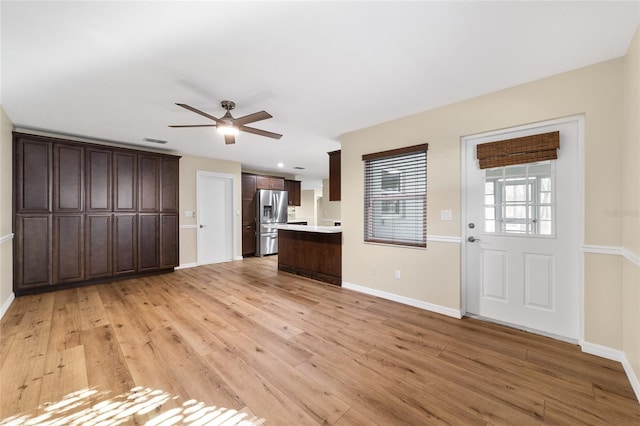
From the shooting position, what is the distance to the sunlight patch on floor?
61.1 inches

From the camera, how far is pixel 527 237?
2682 millimetres

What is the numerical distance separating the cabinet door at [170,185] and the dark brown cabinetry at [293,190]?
11.5 feet

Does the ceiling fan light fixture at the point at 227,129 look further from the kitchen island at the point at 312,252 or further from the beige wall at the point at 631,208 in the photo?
the beige wall at the point at 631,208

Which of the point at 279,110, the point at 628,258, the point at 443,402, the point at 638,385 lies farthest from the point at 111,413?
the point at 628,258

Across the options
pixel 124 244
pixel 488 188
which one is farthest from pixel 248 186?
pixel 488 188

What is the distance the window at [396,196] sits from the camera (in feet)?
11.3

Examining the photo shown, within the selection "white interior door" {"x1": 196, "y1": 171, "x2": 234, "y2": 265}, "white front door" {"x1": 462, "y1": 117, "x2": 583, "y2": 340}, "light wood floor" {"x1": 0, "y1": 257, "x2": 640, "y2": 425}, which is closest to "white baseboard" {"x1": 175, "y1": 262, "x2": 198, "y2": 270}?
"white interior door" {"x1": 196, "y1": 171, "x2": 234, "y2": 265}

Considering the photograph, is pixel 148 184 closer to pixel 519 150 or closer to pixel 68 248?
pixel 68 248

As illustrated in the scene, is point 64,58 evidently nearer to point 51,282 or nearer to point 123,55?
point 123,55

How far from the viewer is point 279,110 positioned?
10.7ft

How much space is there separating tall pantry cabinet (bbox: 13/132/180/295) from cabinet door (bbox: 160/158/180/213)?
0.06 feet

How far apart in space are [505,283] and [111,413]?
3.47 meters

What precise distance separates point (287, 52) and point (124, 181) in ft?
13.8

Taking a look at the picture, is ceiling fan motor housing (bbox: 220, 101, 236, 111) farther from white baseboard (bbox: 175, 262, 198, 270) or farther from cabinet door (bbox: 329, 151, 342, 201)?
white baseboard (bbox: 175, 262, 198, 270)
